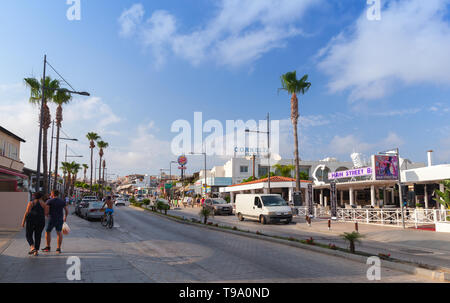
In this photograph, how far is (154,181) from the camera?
541 feet

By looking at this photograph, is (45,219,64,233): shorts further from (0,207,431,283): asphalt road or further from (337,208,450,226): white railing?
(337,208,450,226): white railing

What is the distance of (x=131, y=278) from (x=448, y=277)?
691 centimetres

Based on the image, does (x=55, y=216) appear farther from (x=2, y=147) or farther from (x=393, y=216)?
(x=2, y=147)

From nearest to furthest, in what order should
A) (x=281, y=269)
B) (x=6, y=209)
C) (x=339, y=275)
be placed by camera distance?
1. (x=339, y=275)
2. (x=281, y=269)
3. (x=6, y=209)

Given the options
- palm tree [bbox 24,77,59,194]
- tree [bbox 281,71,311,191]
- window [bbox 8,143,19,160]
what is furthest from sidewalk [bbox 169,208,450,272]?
window [bbox 8,143,19,160]

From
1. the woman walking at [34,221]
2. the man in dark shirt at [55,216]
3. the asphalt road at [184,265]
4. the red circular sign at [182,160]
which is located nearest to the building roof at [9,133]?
the asphalt road at [184,265]

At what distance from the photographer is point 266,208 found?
22.0 meters

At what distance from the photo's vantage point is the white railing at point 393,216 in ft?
63.1

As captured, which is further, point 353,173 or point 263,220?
point 353,173

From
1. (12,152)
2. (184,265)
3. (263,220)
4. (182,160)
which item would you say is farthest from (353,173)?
(182,160)

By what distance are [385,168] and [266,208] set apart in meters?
9.66

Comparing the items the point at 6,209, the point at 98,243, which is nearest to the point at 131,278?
the point at 98,243
